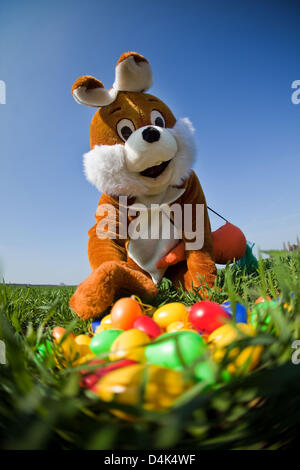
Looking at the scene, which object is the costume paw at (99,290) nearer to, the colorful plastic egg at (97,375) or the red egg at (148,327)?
the red egg at (148,327)

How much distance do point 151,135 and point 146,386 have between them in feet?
3.86

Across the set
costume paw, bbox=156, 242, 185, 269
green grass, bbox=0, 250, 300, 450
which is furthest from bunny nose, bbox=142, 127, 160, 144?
green grass, bbox=0, 250, 300, 450

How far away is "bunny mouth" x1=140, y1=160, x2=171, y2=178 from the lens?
1.45 meters

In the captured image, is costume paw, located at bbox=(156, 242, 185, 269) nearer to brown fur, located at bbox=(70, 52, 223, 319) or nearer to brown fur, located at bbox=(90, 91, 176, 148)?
brown fur, located at bbox=(70, 52, 223, 319)

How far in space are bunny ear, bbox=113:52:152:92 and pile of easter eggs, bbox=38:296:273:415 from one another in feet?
4.10

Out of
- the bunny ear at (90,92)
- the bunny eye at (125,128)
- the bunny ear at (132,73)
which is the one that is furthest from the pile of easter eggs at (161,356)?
the bunny ear at (132,73)

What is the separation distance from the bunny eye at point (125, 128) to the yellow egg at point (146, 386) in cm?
128

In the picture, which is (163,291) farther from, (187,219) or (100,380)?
(100,380)

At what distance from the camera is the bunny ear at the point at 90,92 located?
138 cm

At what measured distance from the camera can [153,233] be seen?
1510mm

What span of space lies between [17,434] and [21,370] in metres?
0.07

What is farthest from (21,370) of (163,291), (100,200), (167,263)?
(100,200)

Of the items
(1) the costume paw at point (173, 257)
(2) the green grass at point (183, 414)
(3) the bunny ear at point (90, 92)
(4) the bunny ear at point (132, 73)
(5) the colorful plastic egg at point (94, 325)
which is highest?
(4) the bunny ear at point (132, 73)
